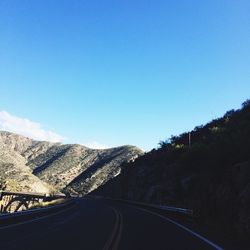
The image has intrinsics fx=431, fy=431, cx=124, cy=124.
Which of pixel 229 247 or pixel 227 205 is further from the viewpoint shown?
pixel 227 205

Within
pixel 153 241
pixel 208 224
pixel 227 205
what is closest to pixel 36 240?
pixel 153 241

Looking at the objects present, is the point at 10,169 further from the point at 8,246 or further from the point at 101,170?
the point at 8,246

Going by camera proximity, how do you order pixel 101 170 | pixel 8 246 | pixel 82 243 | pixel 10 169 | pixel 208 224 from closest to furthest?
1. pixel 8 246
2. pixel 82 243
3. pixel 208 224
4. pixel 10 169
5. pixel 101 170

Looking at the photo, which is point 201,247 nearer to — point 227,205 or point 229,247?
point 229,247

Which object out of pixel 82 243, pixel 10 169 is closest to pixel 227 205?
pixel 82 243

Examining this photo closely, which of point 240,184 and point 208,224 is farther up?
point 240,184

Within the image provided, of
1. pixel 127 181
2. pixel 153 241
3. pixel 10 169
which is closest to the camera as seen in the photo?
pixel 153 241

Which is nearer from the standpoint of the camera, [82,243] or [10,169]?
[82,243]

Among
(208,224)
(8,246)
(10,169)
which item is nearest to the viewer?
(8,246)

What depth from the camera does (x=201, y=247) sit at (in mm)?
12172

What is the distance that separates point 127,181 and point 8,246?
76.4 metres

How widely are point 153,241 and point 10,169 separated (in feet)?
487

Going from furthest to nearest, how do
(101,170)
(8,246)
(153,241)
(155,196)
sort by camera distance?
(101,170) < (155,196) < (153,241) < (8,246)

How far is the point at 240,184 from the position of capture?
21.0m
